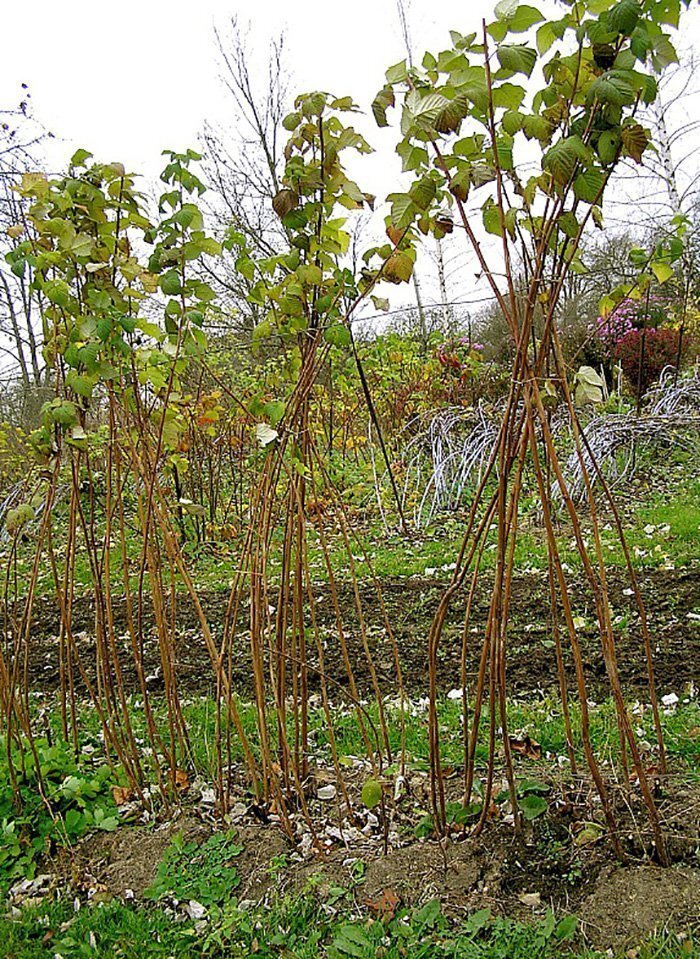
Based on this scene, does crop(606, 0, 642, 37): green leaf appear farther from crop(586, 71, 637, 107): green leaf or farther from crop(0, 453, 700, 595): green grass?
crop(0, 453, 700, 595): green grass

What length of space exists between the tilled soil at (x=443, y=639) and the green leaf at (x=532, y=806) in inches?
39.5

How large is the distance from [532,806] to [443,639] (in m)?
1.77

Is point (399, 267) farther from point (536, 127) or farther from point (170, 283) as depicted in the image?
point (170, 283)

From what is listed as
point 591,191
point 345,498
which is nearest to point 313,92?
point 591,191

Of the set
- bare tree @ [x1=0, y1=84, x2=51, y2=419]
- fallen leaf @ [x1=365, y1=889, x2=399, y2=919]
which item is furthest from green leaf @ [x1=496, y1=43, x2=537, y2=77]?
bare tree @ [x1=0, y1=84, x2=51, y2=419]

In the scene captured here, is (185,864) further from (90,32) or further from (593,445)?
(90,32)

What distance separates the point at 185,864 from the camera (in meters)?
2.15

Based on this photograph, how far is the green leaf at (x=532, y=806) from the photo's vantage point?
1.93 metres

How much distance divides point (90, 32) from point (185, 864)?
1141 centimetres

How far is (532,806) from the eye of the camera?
1956 mm

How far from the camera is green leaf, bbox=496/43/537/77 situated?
135 cm

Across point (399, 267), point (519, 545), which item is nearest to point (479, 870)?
point (399, 267)

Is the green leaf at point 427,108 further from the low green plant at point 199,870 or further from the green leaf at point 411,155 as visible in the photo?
the low green plant at point 199,870

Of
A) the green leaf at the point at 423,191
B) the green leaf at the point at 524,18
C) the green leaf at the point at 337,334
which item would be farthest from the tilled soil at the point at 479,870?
the green leaf at the point at 524,18
